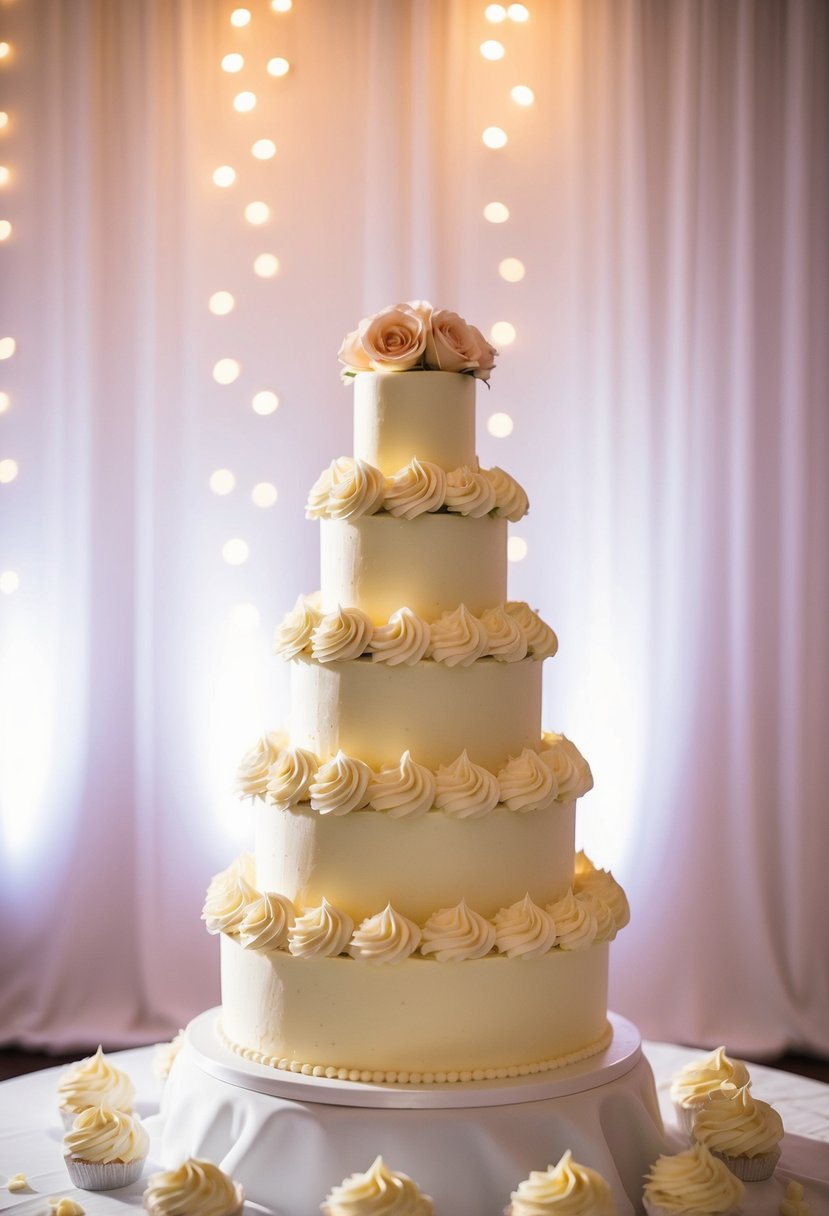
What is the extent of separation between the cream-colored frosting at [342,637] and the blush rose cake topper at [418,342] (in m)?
0.53

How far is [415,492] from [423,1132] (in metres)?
1.20

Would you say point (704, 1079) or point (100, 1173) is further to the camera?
point (704, 1079)

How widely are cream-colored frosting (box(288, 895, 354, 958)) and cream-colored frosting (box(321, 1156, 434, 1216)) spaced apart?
381 millimetres

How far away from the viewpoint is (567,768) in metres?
2.81

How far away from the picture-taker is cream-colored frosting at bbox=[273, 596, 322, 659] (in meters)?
2.78

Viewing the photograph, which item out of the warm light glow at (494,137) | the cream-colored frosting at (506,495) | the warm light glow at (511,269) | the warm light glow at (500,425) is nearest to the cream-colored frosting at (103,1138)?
the cream-colored frosting at (506,495)

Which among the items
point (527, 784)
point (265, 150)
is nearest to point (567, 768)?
point (527, 784)

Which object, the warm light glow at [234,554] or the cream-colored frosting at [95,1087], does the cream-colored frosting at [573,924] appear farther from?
the warm light glow at [234,554]

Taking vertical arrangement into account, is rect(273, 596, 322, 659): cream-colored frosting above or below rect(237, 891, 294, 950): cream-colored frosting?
above

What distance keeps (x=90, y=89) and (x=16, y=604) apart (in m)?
1.50

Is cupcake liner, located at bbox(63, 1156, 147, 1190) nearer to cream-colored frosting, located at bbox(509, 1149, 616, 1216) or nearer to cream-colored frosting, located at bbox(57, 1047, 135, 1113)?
cream-colored frosting, located at bbox(57, 1047, 135, 1113)

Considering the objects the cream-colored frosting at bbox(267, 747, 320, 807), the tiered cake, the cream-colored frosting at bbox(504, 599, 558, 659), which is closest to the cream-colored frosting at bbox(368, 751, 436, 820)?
the tiered cake

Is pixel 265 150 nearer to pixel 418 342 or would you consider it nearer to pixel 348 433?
pixel 348 433

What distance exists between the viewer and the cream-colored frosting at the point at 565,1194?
2.40m
